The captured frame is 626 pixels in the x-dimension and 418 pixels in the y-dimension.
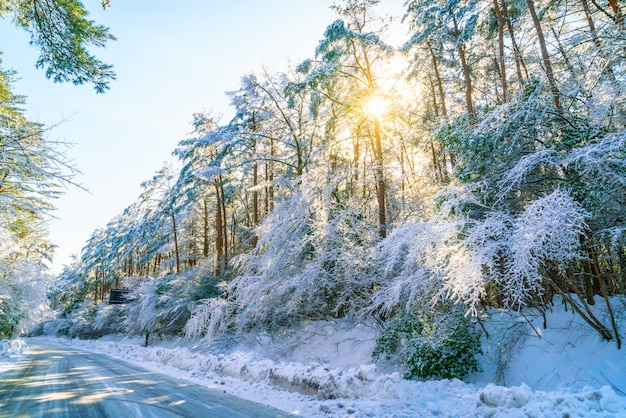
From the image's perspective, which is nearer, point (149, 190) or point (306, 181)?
point (306, 181)

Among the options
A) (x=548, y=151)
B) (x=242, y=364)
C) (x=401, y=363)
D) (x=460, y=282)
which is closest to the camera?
(x=460, y=282)

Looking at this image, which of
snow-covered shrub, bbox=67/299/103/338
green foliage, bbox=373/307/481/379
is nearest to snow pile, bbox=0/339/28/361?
snow-covered shrub, bbox=67/299/103/338

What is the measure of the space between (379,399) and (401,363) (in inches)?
87.5

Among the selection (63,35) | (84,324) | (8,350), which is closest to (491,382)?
(63,35)

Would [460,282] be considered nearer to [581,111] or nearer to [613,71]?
[581,111]

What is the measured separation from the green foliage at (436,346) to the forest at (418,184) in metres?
0.04

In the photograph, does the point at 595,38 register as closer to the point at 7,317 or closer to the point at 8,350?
the point at 7,317

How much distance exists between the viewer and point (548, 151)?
578 centimetres

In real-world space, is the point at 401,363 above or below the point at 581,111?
below

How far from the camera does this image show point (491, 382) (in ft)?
20.7

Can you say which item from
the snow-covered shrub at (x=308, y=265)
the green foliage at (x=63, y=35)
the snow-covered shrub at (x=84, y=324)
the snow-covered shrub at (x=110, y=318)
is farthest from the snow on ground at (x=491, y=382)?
the snow-covered shrub at (x=84, y=324)

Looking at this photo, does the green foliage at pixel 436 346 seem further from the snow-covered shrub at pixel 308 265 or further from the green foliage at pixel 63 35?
the green foliage at pixel 63 35

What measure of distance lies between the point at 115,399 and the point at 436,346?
21.0ft

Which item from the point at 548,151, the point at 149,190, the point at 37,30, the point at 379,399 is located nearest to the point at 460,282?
the point at 379,399
